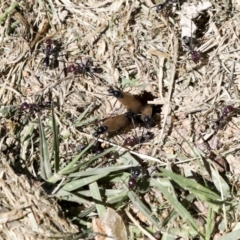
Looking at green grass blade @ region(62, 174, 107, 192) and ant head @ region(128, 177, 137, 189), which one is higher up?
green grass blade @ region(62, 174, 107, 192)

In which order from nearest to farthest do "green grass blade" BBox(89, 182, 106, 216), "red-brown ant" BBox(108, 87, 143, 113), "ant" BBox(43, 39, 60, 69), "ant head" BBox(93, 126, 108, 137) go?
1. "green grass blade" BBox(89, 182, 106, 216)
2. "ant head" BBox(93, 126, 108, 137)
3. "red-brown ant" BBox(108, 87, 143, 113)
4. "ant" BBox(43, 39, 60, 69)

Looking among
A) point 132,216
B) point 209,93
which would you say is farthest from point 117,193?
point 209,93

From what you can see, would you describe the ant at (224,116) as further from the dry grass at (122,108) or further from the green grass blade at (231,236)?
the green grass blade at (231,236)

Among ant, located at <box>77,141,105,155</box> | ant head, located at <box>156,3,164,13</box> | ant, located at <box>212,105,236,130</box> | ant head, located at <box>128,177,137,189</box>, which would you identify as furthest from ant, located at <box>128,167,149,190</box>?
ant head, located at <box>156,3,164,13</box>

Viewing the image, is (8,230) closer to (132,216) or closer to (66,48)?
(132,216)

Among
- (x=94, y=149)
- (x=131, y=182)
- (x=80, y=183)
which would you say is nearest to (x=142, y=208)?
(x=131, y=182)

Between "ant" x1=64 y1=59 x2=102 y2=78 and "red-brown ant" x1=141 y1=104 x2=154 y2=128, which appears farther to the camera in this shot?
"ant" x1=64 y1=59 x2=102 y2=78

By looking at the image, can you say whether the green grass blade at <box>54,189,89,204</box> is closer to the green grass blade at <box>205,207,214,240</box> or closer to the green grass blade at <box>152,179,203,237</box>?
the green grass blade at <box>152,179,203,237</box>
